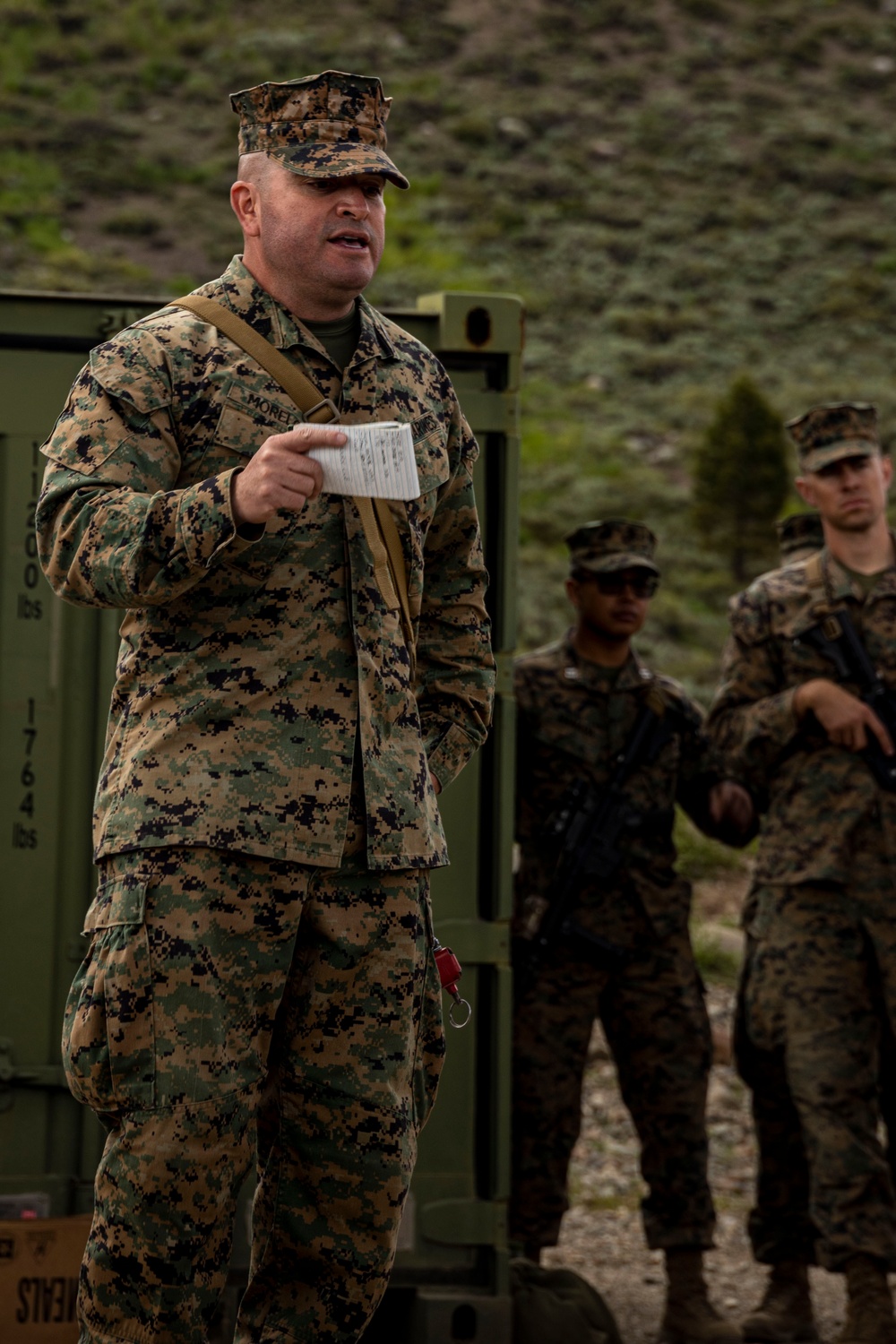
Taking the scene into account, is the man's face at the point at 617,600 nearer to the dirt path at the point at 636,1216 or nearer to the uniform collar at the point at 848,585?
the uniform collar at the point at 848,585

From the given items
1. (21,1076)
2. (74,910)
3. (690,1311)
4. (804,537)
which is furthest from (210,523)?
(804,537)

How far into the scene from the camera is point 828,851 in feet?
17.1

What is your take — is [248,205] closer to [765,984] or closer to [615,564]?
[615,564]

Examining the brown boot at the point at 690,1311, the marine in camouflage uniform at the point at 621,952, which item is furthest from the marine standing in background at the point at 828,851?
the marine in camouflage uniform at the point at 621,952

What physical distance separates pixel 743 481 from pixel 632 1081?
1486 centimetres

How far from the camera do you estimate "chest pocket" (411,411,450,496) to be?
119 inches

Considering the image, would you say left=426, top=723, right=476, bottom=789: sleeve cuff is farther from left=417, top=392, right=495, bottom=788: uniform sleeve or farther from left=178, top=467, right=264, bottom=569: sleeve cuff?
left=178, top=467, right=264, bottom=569: sleeve cuff

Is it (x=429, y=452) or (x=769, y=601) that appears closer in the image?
(x=429, y=452)

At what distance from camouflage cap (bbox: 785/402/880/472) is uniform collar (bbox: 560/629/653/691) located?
84cm

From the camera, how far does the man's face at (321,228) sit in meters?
2.80

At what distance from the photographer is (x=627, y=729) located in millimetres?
5750

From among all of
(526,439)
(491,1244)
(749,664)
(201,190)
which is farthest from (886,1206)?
(201,190)

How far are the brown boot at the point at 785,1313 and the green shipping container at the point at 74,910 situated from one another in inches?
42.5

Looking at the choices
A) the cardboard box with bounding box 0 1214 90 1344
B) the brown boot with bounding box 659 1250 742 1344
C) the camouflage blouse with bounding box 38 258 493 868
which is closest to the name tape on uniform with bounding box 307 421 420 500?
the camouflage blouse with bounding box 38 258 493 868
